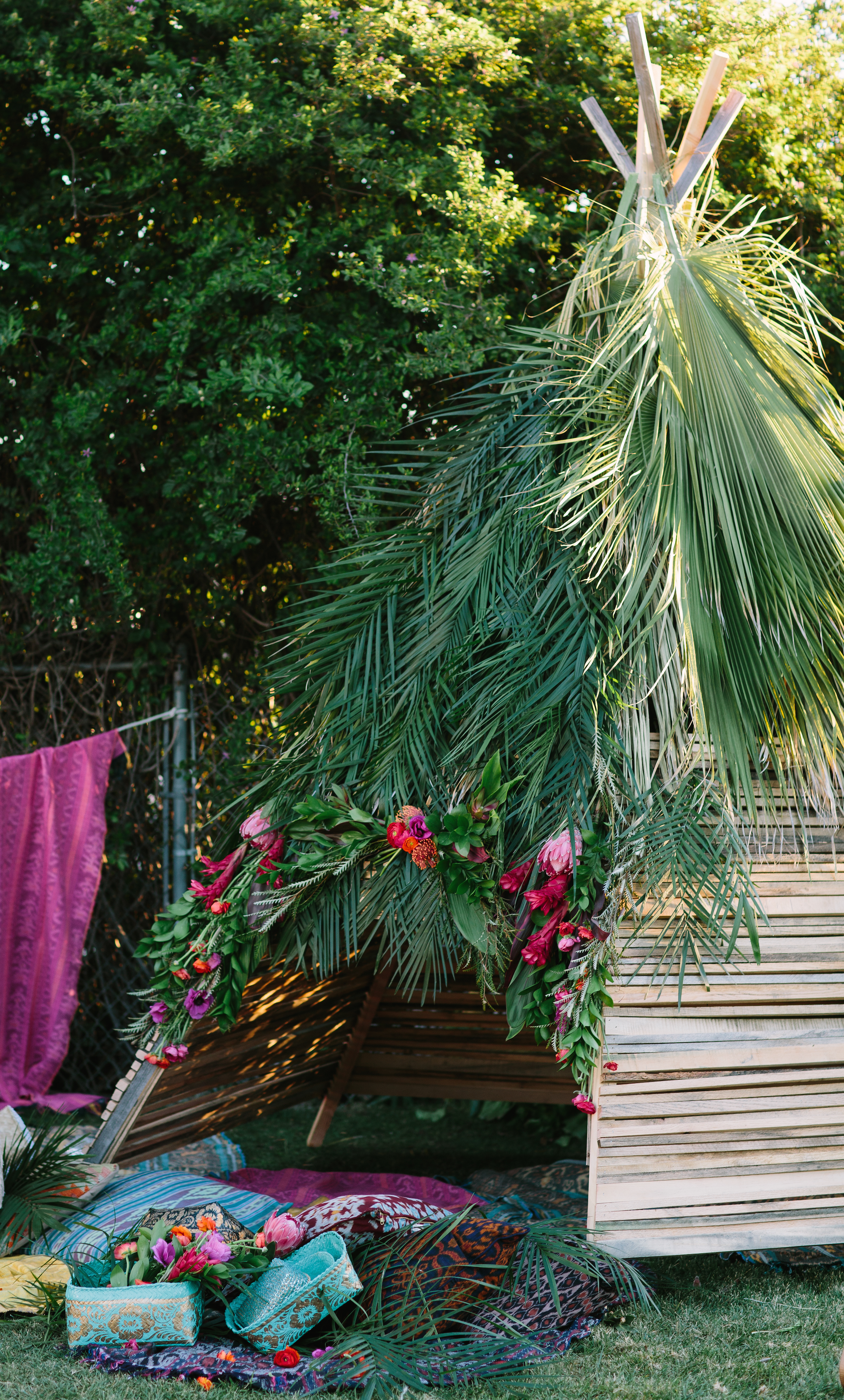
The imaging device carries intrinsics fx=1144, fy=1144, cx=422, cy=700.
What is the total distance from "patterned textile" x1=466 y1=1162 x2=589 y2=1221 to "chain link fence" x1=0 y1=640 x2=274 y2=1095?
1.86 meters

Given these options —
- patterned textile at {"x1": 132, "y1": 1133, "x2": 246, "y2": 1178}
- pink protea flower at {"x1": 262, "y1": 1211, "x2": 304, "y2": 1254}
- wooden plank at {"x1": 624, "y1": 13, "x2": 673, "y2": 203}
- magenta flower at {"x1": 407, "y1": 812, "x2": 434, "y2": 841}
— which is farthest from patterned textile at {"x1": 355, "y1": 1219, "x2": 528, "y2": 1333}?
wooden plank at {"x1": 624, "y1": 13, "x2": 673, "y2": 203}

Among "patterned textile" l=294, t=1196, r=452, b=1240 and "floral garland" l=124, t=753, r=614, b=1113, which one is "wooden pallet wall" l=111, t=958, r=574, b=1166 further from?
"patterned textile" l=294, t=1196, r=452, b=1240

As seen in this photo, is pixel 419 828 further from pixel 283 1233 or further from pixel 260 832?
pixel 283 1233

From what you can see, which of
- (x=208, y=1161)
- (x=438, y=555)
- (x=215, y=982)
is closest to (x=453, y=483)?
(x=438, y=555)

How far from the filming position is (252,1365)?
8.41 ft

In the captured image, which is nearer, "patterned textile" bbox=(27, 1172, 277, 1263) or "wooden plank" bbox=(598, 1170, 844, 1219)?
"wooden plank" bbox=(598, 1170, 844, 1219)

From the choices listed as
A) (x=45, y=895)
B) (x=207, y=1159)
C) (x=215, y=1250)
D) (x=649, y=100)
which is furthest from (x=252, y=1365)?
(x=649, y=100)

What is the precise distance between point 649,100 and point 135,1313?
341cm

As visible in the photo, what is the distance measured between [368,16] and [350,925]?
328cm

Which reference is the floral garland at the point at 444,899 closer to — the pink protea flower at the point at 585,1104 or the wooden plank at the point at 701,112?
the pink protea flower at the point at 585,1104

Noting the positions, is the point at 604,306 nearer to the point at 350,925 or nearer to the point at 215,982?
the point at 350,925

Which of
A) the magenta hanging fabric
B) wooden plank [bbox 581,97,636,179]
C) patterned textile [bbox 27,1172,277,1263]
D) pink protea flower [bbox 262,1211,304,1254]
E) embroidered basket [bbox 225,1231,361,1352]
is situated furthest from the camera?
the magenta hanging fabric

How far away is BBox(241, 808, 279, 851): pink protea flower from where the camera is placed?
3.14 meters

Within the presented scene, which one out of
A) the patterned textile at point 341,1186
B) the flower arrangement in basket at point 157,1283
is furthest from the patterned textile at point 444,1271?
the patterned textile at point 341,1186
